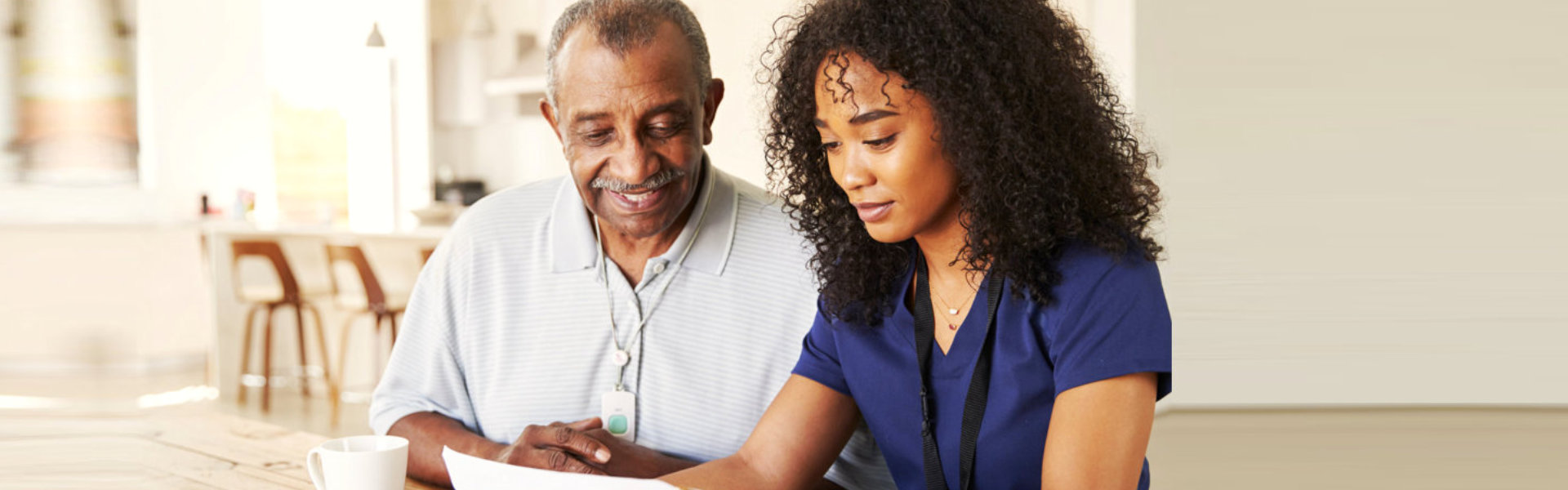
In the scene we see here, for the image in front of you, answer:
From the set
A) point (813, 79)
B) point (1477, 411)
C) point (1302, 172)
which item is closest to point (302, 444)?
point (813, 79)

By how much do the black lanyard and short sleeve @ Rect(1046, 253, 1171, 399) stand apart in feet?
0.26

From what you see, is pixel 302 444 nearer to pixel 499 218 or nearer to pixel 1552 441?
pixel 499 218

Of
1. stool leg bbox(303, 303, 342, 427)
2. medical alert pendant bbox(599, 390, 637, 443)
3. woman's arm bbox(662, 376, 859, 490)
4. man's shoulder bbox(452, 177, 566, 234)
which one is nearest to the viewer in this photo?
woman's arm bbox(662, 376, 859, 490)

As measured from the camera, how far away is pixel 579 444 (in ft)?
4.79

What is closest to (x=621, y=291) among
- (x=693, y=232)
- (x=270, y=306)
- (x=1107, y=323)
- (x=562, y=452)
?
(x=693, y=232)

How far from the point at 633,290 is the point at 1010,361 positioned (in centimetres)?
67

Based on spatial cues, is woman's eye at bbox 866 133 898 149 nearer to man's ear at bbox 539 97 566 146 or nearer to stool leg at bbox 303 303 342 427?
man's ear at bbox 539 97 566 146

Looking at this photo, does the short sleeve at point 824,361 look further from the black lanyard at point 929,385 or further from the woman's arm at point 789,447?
the black lanyard at point 929,385

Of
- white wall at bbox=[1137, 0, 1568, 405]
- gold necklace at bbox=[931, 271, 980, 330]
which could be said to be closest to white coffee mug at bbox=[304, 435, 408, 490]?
gold necklace at bbox=[931, 271, 980, 330]

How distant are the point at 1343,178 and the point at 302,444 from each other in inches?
119

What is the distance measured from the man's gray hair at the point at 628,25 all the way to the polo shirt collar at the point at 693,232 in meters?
0.17

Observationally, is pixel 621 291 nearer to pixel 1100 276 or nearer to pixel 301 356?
pixel 1100 276

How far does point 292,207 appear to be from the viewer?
7570 mm

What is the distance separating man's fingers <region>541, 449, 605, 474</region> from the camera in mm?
1448
